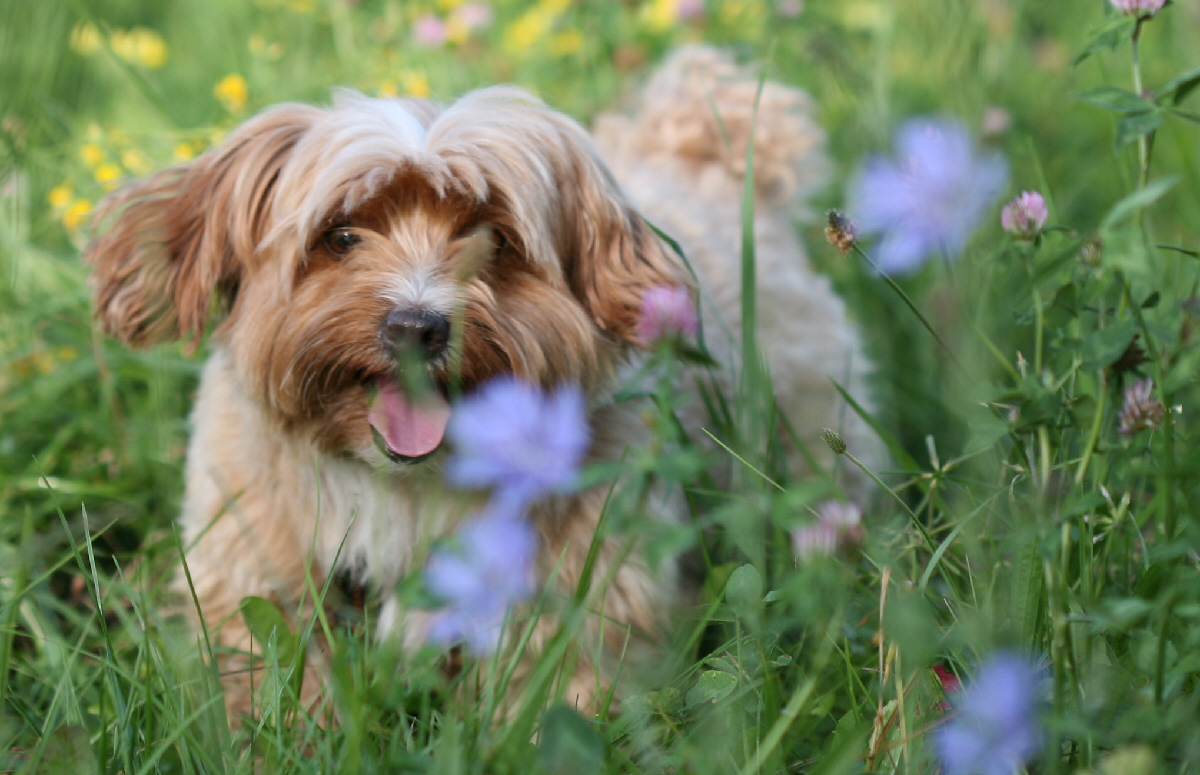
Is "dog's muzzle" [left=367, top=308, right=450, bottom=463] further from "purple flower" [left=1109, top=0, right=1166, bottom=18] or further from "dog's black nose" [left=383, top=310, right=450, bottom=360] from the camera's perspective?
"purple flower" [left=1109, top=0, right=1166, bottom=18]

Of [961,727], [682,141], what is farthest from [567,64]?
[961,727]

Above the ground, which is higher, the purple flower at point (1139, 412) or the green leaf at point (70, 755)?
the purple flower at point (1139, 412)

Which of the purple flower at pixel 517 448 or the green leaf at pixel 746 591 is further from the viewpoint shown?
the green leaf at pixel 746 591

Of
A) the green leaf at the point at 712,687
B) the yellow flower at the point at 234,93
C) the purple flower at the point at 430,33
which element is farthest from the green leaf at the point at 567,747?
the purple flower at the point at 430,33

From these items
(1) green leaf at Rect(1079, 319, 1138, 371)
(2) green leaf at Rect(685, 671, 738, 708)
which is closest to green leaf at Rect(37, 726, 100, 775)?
(2) green leaf at Rect(685, 671, 738, 708)

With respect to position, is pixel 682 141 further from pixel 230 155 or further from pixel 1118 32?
pixel 1118 32

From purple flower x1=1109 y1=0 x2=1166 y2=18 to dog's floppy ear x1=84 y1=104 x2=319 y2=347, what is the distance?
5.53 feet

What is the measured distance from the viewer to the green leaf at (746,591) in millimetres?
1377

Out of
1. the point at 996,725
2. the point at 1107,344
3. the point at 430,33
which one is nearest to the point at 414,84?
the point at 430,33

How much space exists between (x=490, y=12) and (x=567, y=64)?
0.47 m

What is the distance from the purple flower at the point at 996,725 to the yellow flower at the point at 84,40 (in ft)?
12.0

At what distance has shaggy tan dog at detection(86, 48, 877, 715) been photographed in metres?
2.21

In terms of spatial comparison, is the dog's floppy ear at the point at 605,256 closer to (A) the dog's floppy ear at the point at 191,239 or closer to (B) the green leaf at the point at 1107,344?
(A) the dog's floppy ear at the point at 191,239

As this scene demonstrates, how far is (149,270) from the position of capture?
2.54 meters
